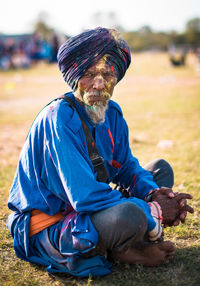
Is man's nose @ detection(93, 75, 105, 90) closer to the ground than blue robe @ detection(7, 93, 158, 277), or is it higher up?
higher up

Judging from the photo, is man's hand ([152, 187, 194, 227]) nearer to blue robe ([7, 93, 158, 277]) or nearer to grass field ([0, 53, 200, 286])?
blue robe ([7, 93, 158, 277])

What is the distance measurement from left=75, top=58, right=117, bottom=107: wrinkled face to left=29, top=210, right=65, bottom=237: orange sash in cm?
95

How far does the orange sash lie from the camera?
2.76 m

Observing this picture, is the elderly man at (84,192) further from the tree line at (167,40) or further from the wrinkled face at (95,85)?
the tree line at (167,40)

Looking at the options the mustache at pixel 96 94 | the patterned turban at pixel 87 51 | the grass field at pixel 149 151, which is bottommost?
the grass field at pixel 149 151

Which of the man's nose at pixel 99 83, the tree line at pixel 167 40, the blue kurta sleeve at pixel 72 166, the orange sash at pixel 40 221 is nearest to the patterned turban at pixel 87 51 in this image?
the man's nose at pixel 99 83

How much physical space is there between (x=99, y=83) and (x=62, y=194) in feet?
3.08

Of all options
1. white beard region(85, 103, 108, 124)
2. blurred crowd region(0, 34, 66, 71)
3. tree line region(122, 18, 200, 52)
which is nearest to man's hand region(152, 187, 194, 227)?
white beard region(85, 103, 108, 124)

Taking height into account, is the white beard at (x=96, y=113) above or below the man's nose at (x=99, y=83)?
below

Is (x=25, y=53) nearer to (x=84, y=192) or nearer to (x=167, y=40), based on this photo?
(x=84, y=192)

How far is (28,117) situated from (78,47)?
7.67 meters

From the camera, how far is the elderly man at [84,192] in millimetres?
2521

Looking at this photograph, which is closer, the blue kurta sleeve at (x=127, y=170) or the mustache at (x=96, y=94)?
the mustache at (x=96, y=94)

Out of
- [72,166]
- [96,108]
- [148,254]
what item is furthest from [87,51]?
[148,254]
